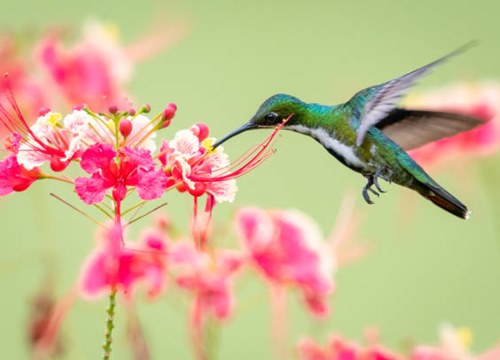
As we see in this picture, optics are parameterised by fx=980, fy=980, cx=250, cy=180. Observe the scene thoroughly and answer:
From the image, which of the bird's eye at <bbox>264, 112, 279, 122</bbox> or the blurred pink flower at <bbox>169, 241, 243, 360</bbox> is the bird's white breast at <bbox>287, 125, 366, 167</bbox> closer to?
the bird's eye at <bbox>264, 112, 279, 122</bbox>

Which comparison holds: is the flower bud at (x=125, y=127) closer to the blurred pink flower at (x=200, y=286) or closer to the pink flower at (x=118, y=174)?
the pink flower at (x=118, y=174)

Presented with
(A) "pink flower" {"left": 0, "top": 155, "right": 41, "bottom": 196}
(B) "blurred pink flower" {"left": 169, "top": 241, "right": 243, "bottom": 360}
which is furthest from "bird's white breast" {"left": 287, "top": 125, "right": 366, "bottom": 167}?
(A) "pink flower" {"left": 0, "top": 155, "right": 41, "bottom": 196}

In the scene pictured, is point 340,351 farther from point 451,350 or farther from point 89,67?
point 89,67

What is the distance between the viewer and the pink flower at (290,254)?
109cm

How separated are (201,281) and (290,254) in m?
0.15

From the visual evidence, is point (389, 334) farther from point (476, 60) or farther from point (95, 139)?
→ point (95, 139)

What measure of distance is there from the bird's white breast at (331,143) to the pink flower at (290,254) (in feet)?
0.55

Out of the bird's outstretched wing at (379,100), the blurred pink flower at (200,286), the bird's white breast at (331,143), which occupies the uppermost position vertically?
the bird's outstretched wing at (379,100)

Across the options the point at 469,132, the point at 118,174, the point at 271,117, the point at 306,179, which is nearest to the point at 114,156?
the point at 118,174

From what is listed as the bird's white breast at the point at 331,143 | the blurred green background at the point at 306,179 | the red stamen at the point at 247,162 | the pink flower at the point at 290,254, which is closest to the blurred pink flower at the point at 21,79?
the pink flower at the point at 290,254

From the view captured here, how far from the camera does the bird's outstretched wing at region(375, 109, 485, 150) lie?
3.43ft

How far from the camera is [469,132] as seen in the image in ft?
5.01

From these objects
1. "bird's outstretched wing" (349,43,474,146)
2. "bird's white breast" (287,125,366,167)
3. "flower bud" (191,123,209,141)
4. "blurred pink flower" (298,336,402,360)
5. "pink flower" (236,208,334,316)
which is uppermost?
"bird's outstretched wing" (349,43,474,146)

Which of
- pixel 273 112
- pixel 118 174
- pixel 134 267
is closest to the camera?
pixel 118 174
